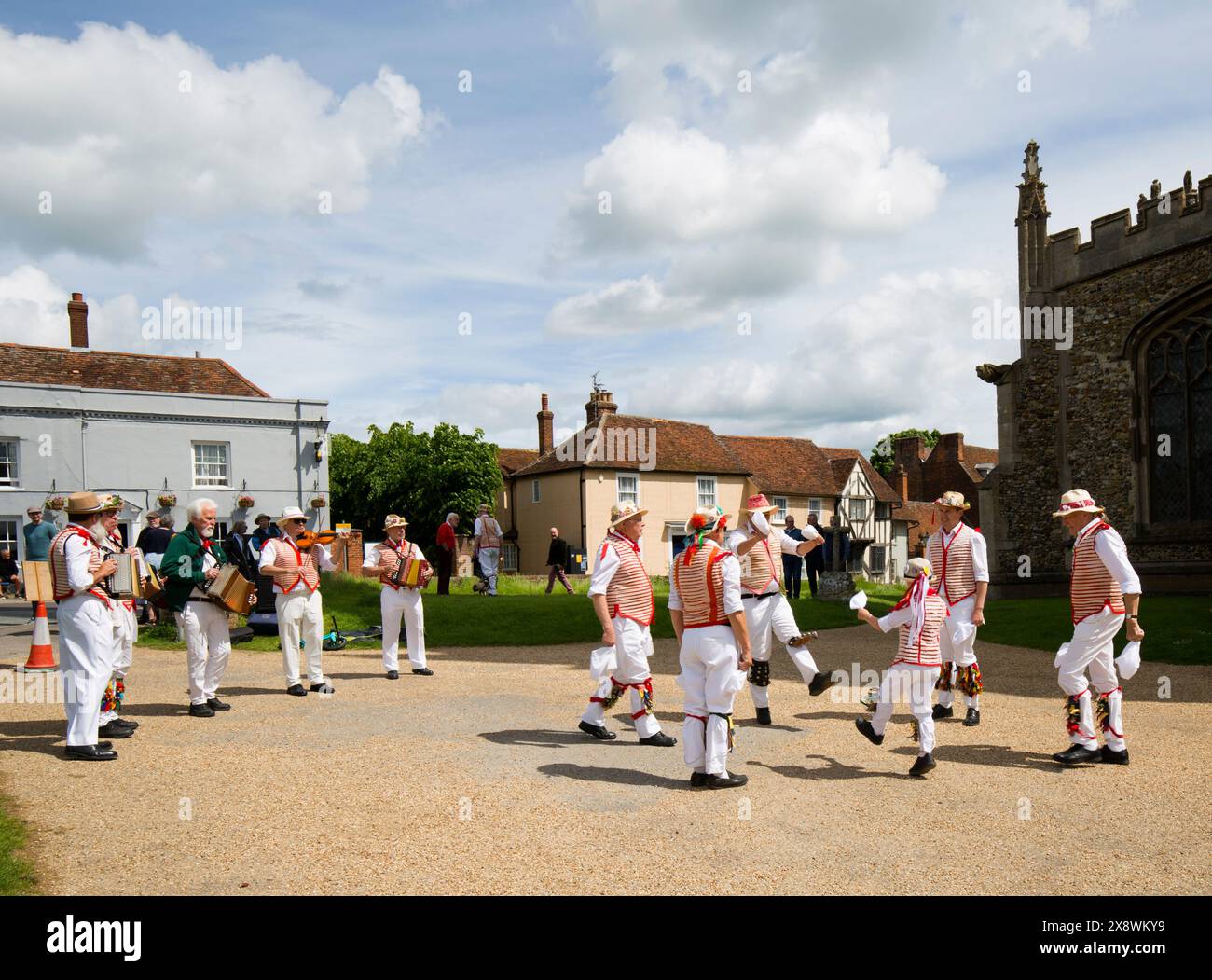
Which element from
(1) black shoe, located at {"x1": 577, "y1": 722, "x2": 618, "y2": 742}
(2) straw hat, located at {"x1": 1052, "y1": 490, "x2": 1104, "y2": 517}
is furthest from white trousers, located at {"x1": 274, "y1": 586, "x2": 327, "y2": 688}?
(2) straw hat, located at {"x1": 1052, "y1": 490, "x2": 1104, "y2": 517}

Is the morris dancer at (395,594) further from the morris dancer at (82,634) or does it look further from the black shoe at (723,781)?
the black shoe at (723,781)

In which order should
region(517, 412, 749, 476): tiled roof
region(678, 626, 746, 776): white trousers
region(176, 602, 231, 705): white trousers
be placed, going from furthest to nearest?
1. region(517, 412, 749, 476): tiled roof
2. region(176, 602, 231, 705): white trousers
3. region(678, 626, 746, 776): white trousers

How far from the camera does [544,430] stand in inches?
1986

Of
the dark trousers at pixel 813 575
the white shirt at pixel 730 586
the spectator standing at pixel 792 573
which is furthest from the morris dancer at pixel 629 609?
the dark trousers at pixel 813 575

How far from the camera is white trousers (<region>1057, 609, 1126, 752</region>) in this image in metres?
7.34

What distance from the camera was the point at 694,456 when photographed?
1868 inches

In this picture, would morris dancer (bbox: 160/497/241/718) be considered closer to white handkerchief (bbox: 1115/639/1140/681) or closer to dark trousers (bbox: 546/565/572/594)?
white handkerchief (bbox: 1115/639/1140/681)

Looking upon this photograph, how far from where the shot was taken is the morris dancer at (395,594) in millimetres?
11578

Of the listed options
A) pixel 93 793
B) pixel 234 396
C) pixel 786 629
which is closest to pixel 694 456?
pixel 234 396

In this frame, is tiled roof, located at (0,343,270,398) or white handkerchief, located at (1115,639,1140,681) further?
tiled roof, located at (0,343,270,398)

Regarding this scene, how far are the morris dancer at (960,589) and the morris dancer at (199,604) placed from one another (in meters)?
6.93

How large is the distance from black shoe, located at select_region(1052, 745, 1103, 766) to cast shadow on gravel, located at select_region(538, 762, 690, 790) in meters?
3.02

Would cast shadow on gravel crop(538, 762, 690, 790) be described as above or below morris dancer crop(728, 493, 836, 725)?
below

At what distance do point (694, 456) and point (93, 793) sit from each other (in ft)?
138
